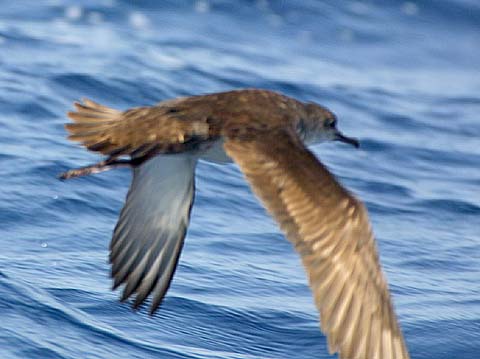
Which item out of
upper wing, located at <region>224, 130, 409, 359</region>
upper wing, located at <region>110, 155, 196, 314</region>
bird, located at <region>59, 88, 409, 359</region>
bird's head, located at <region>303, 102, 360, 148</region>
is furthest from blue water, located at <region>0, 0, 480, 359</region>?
upper wing, located at <region>224, 130, 409, 359</region>

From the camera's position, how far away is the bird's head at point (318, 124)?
5973 mm

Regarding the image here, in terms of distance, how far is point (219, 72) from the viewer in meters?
10.3

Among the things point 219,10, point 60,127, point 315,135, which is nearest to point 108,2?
point 219,10

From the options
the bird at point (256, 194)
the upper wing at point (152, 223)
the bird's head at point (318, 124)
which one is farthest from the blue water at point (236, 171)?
the bird's head at point (318, 124)

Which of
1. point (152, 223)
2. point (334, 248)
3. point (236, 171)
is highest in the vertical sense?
point (334, 248)

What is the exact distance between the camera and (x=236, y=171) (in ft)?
26.2

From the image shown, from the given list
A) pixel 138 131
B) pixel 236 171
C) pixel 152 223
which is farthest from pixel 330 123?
pixel 236 171

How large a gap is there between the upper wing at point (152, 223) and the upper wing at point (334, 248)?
0.61 m

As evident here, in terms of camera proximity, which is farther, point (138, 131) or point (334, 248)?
point (138, 131)

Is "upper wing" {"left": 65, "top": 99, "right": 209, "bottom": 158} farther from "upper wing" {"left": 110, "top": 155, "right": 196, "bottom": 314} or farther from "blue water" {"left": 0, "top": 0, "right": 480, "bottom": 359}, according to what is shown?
"blue water" {"left": 0, "top": 0, "right": 480, "bottom": 359}

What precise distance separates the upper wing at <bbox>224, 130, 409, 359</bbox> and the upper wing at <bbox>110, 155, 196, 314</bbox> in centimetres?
61

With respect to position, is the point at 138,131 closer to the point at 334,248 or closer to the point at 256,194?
the point at 256,194

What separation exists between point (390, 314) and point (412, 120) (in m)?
6.02

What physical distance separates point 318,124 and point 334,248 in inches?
68.9
